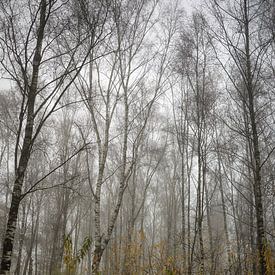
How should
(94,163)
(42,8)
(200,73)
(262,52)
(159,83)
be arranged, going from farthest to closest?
(94,163) → (159,83) → (200,73) → (262,52) → (42,8)

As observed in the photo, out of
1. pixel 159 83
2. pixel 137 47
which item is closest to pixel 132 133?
pixel 159 83

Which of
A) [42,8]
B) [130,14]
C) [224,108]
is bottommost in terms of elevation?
[42,8]

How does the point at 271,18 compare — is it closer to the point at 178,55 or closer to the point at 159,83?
the point at 178,55

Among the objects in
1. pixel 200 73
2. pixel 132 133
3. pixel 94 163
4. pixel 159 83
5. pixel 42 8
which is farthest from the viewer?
pixel 94 163

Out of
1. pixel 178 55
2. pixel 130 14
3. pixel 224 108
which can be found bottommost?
pixel 224 108

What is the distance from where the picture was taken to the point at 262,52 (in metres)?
6.18

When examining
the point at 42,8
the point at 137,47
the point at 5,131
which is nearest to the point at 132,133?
the point at 137,47

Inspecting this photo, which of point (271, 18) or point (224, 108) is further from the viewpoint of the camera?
point (224, 108)

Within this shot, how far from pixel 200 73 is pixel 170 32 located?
2258 mm

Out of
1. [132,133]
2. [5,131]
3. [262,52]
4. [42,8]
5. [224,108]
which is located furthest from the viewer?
[5,131]

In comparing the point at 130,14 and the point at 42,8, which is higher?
the point at 130,14

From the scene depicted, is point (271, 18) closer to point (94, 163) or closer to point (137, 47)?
point (137, 47)

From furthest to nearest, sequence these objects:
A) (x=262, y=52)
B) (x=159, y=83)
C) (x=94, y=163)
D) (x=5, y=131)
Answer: (x=94, y=163) < (x=5, y=131) < (x=159, y=83) < (x=262, y=52)

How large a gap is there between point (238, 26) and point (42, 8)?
448cm
